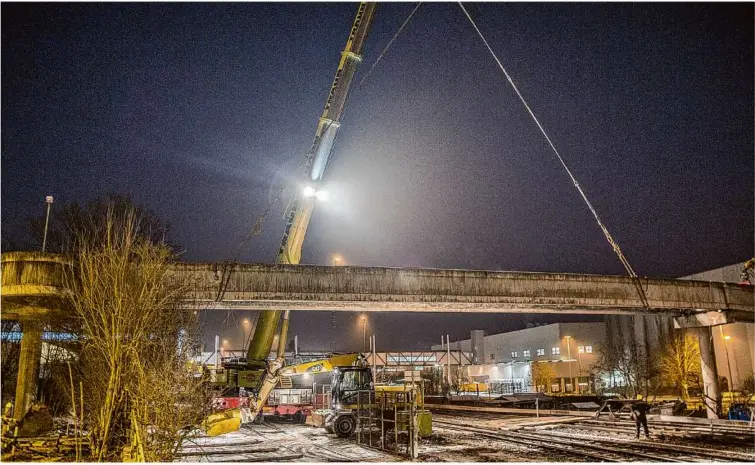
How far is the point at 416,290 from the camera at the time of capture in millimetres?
19000

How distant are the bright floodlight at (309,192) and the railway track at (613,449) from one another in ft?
36.6

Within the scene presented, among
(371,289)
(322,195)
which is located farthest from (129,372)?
(322,195)

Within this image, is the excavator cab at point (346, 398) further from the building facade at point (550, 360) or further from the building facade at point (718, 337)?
the building facade at point (550, 360)

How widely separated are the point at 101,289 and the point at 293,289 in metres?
7.72

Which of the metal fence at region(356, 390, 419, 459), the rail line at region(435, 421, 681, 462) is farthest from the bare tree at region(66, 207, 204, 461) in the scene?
the rail line at region(435, 421, 681, 462)

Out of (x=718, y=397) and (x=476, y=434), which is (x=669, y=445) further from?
(x=718, y=397)

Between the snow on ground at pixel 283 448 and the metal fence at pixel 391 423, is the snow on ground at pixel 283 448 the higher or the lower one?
the lower one

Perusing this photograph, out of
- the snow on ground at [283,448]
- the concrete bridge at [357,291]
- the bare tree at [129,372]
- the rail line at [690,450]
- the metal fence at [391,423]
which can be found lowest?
the snow on ground at [283,448]

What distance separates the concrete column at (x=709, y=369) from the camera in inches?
1003

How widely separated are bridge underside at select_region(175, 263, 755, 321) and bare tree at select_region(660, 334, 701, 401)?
25.9 meters

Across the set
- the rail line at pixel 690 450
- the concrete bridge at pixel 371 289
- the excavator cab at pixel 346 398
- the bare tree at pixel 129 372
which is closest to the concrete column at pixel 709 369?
the concrete bridge at pixel 371 289

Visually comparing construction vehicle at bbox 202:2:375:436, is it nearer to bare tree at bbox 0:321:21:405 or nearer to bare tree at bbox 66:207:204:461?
bare tree at bbox 66:207:204:461

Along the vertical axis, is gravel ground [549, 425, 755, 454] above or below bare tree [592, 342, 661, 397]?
below

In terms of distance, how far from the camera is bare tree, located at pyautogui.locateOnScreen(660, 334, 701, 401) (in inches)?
1766
